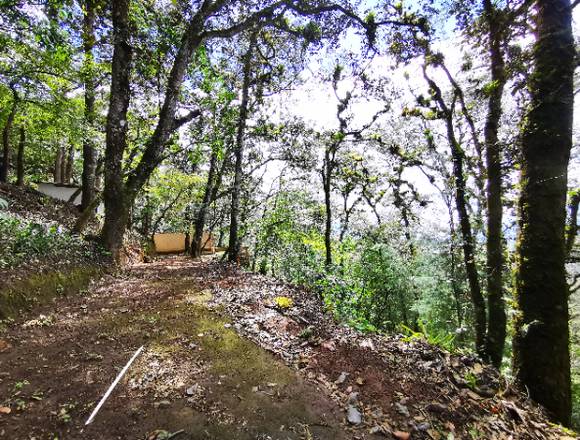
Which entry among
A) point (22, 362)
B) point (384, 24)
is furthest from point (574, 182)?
point (22, 362)

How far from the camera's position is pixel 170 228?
20969mm

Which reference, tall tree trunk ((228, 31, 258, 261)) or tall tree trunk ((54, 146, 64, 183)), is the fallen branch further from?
tall tree trunk ((54, 146, 64, 183))

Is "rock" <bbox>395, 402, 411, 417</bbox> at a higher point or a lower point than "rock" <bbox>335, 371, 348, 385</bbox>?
lower

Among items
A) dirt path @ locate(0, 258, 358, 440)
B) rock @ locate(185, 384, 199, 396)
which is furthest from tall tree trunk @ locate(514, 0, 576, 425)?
rock @ locate(185, 384, 199, 396)

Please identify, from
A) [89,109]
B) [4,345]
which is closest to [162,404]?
[4,345]

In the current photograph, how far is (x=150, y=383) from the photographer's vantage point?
101 inches

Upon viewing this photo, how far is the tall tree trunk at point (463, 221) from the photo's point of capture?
672cm

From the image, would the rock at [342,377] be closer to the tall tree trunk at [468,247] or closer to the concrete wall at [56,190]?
the tall tree trunk at [468,247]

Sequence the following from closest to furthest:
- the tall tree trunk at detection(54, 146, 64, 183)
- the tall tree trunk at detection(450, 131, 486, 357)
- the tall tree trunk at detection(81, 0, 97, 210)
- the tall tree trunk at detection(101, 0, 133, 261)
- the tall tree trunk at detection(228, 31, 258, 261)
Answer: the tall tree trunk at detection(101, 0, 133, 261), the tall tree trunk at detection(450, 131, 486, 357), the tall tree trunk at detection(81, 0, 97, 210), the tall tree trunk at detection(228, 31, 258, 261), the tall tree trunk at detection(54, 146, 64, 183)

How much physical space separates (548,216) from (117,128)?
23.9ft

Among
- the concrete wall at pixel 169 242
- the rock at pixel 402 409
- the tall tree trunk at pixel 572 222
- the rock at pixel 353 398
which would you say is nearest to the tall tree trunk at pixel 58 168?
the concrete wall at pixel 169 242

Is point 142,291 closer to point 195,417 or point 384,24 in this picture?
point 195,417

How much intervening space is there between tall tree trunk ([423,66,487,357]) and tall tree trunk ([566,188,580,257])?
346cm

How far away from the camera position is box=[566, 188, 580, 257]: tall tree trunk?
9.16m
